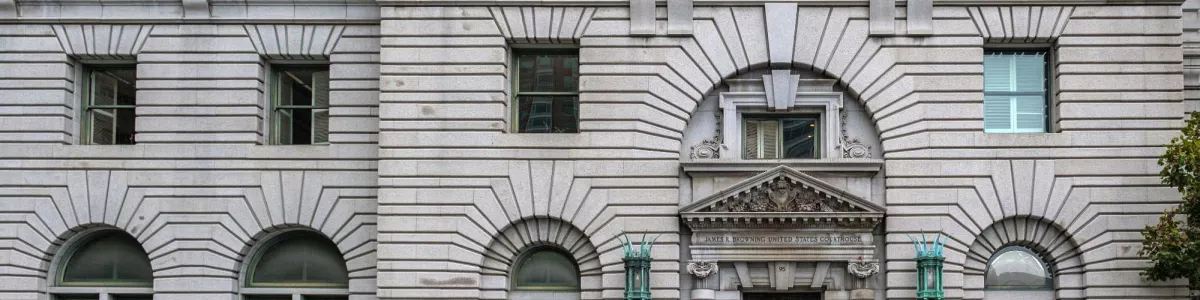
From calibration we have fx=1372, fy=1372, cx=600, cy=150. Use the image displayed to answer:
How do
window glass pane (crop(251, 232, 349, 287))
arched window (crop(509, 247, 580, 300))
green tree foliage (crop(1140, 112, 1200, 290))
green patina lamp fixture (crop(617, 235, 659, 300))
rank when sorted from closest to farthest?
green tree foliage (crop(1140, 112, 1200, 290)), green patina lamp fixture (crop(617, 235, 659, 300)), arched window (crop(509, 247, 580, 300)), window glass pane (crop(251, 232, 349, 287))

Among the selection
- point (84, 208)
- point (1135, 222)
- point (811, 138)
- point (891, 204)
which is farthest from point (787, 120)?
point (84, 208)

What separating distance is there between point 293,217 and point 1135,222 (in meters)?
15.0

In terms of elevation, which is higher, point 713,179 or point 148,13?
point 148,13

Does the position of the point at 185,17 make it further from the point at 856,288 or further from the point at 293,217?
the point at 856,288

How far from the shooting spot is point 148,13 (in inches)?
1019

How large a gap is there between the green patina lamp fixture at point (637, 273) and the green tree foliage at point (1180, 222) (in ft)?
27.3

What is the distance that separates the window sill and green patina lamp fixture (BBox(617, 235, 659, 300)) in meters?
1.70

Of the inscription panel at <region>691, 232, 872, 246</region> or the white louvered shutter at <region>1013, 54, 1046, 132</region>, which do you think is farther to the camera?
the white louvered shutter at <region>1013, 54, 1046, 132</region>

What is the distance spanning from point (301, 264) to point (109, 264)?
12.1 feet

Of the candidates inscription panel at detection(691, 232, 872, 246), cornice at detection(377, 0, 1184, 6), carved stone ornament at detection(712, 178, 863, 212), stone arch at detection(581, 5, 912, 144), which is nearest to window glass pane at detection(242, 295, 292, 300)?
cornice at detection(377, 0, 1184, 6)

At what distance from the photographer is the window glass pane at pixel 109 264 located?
25969 mm

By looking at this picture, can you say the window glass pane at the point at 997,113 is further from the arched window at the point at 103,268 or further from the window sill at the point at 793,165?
the arched window at the point at 103,268

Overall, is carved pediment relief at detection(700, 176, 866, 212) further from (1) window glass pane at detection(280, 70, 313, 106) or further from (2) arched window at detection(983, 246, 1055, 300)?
(1) window glass pane at detection(280, 70, 313, 106)

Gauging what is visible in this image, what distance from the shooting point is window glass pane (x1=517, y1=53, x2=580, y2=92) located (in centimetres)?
2514
